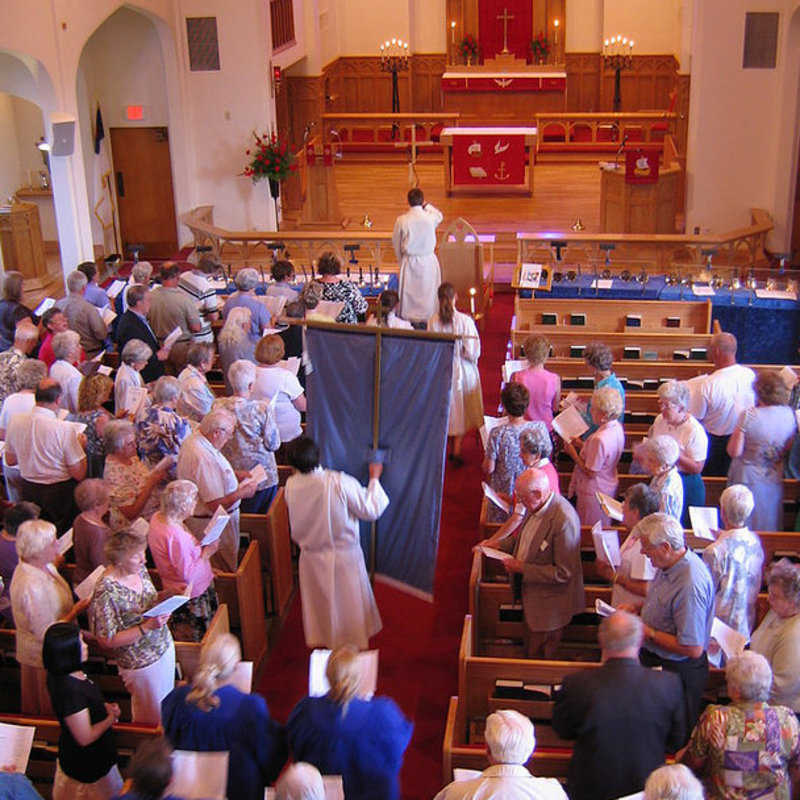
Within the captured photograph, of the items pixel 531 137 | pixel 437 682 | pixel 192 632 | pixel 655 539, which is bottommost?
pixel 437 682

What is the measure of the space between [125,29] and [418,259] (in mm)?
7490

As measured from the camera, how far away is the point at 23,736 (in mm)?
4281

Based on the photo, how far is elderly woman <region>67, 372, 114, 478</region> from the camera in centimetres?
633

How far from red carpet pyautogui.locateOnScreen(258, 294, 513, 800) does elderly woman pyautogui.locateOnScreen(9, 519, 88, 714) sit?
1.51 metres

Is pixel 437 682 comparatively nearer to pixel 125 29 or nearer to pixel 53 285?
pixel 53 285

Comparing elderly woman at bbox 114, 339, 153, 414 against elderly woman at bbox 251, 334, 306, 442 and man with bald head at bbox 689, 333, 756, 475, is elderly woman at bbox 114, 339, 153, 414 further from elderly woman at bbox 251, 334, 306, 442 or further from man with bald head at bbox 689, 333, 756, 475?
man with bald head at bbox 689, 333, 756, 475

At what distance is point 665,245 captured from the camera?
1286cm

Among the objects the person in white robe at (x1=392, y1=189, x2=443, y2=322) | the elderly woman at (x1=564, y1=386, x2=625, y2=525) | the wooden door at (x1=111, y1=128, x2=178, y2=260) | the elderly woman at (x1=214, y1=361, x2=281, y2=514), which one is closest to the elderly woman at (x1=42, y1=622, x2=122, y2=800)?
the elderly woman at (x1=214, y1=361, x2=281, y2=514)

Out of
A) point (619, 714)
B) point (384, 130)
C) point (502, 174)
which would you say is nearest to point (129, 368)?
point (619, 714)

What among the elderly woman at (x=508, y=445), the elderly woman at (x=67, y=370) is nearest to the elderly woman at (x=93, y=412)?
the elderly woman at (x=67, y=370)

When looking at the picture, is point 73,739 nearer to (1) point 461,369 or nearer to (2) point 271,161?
(1) point 461,369

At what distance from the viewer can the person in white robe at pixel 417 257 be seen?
10.4 meters

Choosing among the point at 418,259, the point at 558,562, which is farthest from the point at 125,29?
the point at 558,562

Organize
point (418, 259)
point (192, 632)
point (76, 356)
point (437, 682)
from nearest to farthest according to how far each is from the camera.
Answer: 1. point (192, 632)
2. point (437, 682)
3. point (76, 356)
4. point (418, 259)
